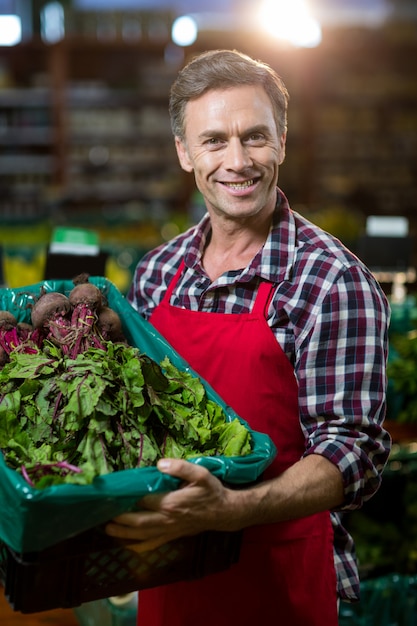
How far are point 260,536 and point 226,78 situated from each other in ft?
3.06

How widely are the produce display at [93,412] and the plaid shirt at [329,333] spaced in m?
0.19

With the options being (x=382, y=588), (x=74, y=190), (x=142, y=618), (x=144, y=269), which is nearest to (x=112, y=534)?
(x=142, y=618)

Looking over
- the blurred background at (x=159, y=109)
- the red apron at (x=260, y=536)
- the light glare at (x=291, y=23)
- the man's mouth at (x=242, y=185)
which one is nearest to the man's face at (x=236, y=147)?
the man's mouth at (x=242, y=185)

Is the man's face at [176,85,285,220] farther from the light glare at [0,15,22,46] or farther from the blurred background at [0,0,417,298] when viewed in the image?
the light glare at [0,15,22,46]

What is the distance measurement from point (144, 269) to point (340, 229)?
Answer: 3.57 metres

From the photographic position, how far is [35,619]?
88.0 inches

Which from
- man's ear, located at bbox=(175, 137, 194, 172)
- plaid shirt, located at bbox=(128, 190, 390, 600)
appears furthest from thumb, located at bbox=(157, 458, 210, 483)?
man's ear, located at bbox=(175, 137, 194, 172)

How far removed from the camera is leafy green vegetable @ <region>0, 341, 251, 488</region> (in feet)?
3.91

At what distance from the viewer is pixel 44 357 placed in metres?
1.38

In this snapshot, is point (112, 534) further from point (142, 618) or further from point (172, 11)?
point (172, 11)

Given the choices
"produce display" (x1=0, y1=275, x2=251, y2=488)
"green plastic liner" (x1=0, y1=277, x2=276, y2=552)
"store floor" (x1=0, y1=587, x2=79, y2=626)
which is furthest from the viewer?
"store floor" (x1=0, y1=587, x2=79, y2=626)

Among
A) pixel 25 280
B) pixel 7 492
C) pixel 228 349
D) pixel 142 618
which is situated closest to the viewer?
pixel 7 492

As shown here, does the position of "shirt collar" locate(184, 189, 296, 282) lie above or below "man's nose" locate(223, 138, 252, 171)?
below

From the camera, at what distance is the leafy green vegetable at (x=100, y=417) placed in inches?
46.9
